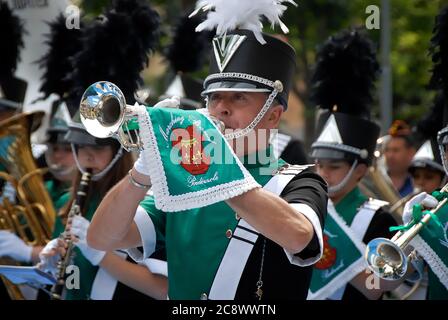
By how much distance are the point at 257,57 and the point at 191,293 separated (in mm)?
977

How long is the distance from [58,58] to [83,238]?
207 cm

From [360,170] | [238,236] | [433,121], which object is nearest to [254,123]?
[238,236]

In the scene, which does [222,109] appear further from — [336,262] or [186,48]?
[186,48]

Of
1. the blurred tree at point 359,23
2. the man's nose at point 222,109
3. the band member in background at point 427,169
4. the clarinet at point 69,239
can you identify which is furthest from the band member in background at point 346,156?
the blurred tree at point 359,23

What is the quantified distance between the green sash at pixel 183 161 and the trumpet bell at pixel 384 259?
2.54ft

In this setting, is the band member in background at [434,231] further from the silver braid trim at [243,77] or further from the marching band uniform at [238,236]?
the silver braid trim at [243,77]

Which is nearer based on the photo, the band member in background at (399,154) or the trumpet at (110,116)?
the trumpet at (110,116)

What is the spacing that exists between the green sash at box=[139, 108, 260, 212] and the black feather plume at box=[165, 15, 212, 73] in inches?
199

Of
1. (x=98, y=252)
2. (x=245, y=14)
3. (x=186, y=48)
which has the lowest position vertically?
(x=98, y=252)

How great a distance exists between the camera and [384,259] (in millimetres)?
3459

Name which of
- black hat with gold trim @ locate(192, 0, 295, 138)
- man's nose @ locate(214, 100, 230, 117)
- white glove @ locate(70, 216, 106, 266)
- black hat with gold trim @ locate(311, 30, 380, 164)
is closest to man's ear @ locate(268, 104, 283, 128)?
black hat with gold trim @ locate(192, 0, 295, 138)

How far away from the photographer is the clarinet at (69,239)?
4820 mm

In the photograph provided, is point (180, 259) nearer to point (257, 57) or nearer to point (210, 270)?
point (210, 270)

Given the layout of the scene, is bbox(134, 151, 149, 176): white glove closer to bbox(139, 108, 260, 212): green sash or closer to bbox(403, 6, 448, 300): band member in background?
bbox(139, 108, 260, 212): green sash
